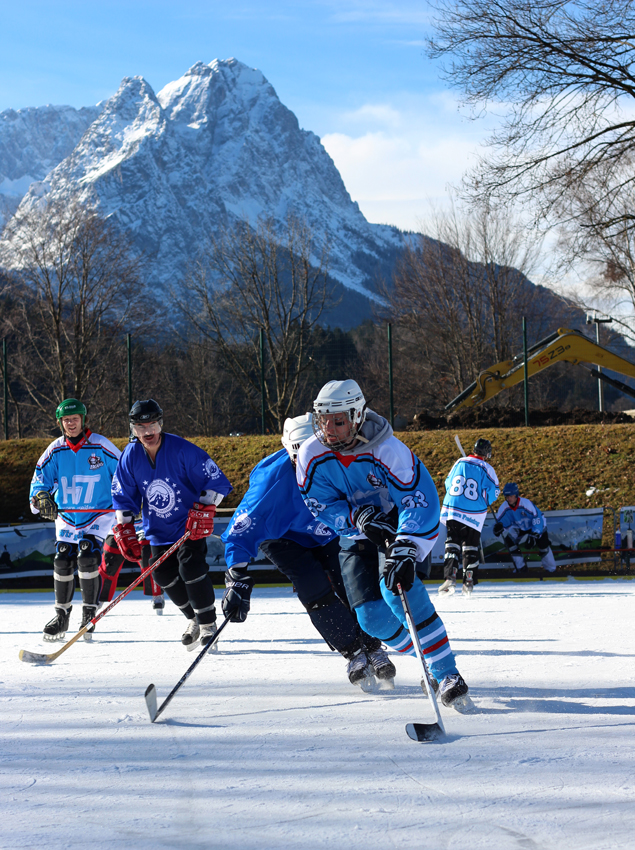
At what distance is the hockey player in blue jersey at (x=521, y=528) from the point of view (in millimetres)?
8617

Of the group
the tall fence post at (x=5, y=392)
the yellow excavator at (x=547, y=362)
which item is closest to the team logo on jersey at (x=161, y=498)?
the tall fence post at (x=5, y=392)

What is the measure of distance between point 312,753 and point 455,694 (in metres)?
0.71

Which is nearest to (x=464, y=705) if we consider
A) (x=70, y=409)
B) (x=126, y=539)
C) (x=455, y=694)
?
(x=455, y=694)

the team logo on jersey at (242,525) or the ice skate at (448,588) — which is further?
the ice skate at (448,588)

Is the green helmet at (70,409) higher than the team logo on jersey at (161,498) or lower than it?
higher

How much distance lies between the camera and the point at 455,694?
3.20 m

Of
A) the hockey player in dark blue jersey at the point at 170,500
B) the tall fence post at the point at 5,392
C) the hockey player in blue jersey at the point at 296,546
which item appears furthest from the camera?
the tall fence post at the point at 5,392

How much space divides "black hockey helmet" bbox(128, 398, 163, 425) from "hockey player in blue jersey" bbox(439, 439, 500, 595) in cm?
363

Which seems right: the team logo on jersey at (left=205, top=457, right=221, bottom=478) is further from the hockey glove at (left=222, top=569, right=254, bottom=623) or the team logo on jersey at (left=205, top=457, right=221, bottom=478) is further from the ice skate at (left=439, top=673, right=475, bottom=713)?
the ice skate at (left=439, top=673, right=475, bottom=713)

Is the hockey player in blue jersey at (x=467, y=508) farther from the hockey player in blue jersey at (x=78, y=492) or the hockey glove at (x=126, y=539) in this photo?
the hockey glove at (x=126, y=539)

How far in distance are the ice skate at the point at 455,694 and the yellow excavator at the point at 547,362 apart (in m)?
12.0

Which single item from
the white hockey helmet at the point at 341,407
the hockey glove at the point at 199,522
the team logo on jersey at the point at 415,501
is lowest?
the hockey glove at the point at 199,522

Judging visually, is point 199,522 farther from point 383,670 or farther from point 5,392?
point 5,392

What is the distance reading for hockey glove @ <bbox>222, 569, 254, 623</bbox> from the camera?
3.64 meters
